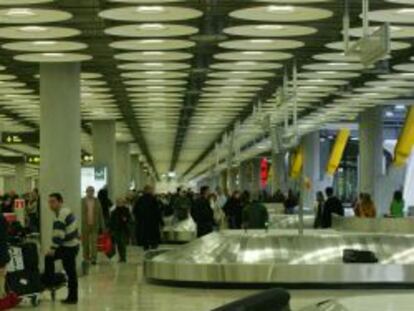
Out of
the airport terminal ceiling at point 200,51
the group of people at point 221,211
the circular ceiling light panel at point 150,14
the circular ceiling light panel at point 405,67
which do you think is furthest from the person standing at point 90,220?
the circular ceiling light panel at point 405,67

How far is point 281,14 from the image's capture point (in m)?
18.9

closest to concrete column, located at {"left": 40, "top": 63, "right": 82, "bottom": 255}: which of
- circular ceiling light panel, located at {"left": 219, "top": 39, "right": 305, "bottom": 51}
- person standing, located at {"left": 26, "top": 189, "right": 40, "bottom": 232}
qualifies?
circular ceiling light panel, located at {"left": 219, "top": 39, "right": 305, "bottom": 51}

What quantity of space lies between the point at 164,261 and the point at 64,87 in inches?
229

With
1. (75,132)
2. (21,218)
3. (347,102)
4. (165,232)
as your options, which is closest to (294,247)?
(75,132)

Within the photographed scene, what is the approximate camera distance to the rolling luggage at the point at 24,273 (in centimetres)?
1614

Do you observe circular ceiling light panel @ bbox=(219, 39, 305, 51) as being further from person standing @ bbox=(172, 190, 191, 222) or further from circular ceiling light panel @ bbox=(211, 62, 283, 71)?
person standing @ bbox=(172, 190, 191, 222)

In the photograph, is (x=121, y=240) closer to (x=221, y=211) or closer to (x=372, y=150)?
(x=221, y=211)

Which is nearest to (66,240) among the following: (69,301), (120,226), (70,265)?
(70,265)

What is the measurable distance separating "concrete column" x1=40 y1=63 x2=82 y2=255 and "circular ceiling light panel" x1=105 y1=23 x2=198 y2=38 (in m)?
3.57

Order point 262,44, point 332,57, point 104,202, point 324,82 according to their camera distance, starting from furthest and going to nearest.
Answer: point 324,82
point 104,202
point 332,57
point 262,44

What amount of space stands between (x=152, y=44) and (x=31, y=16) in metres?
4.53

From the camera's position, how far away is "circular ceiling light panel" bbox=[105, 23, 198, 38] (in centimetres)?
2016

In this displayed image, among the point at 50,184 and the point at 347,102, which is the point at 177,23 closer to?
the point at 50,184

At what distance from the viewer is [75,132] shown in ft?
78.3
